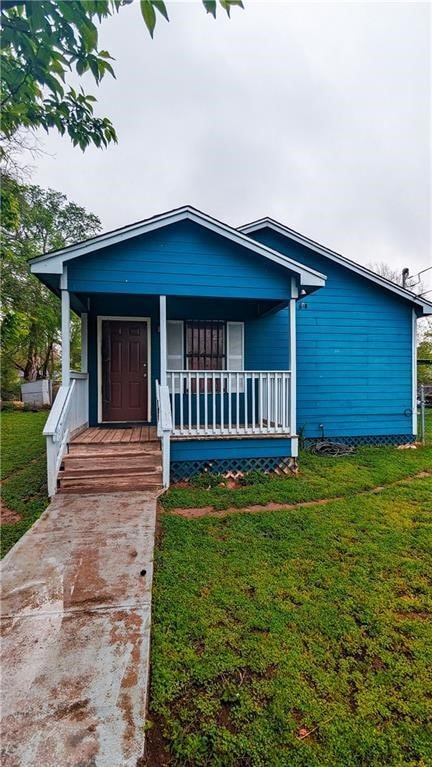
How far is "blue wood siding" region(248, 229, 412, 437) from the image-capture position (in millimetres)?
8023

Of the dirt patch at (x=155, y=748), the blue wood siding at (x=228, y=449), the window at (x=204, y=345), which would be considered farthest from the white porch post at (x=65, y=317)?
the dirt patch at (x=155, y=748)

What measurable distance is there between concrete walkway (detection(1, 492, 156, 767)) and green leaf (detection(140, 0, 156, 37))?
9.73 feet

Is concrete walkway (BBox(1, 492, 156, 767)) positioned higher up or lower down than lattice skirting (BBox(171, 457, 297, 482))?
lower down

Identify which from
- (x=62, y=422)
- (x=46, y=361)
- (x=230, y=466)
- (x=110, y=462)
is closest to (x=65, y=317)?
(x=62, y=422)

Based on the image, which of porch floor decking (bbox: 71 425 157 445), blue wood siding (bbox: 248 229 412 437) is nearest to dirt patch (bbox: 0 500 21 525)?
porch floor decking (bbox: 71 425 157 445)

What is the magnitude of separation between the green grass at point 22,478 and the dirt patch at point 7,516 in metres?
0.04

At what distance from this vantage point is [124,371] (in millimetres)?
7434

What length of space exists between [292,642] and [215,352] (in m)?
5.94

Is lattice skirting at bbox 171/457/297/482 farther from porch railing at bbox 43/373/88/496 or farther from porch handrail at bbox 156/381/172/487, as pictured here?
porch railing at bbox 43/373/88/496

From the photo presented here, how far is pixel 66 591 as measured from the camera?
265 centimetres

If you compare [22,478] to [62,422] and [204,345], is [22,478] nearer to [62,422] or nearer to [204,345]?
[62,422]

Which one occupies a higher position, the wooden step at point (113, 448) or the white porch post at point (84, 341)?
the white porch post at point (84, 341)

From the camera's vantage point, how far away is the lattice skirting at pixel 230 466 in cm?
568

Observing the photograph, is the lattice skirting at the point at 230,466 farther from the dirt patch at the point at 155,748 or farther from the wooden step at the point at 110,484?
the dirt patch at the point at 155,748
